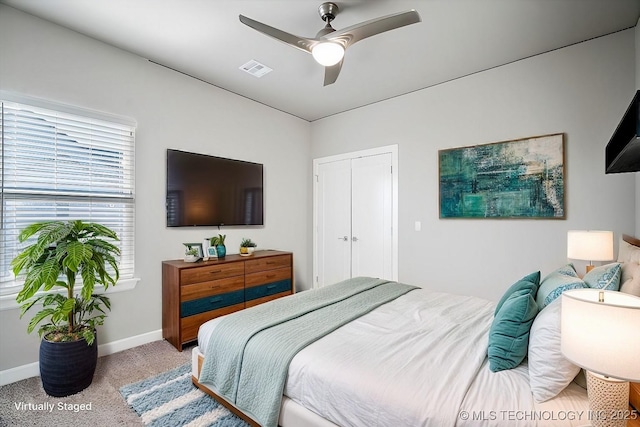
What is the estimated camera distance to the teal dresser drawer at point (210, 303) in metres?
2.93

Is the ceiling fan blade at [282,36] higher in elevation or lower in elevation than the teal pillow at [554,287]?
higher

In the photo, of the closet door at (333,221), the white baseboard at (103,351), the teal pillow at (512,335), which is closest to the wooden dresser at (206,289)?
the white baseboard at (103,351)

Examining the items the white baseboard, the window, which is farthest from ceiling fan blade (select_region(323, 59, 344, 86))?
the white baseboard

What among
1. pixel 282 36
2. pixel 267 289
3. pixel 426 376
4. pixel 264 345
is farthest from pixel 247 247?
pixel 426 376

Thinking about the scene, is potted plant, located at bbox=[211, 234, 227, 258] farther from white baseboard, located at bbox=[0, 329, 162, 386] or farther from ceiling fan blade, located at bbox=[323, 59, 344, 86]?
ceiling fan blade, located at bbox=[323, 59, 344, 86]

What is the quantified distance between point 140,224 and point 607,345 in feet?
11.2

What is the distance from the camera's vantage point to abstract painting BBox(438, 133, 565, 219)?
9.65 ft

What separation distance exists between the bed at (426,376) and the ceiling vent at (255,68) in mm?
2537

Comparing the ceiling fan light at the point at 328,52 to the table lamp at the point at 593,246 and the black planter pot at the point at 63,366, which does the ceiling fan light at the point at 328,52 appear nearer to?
the table lamp at the point at 593,246

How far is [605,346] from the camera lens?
0.93 metres

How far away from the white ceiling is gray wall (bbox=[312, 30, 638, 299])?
0.70 ft

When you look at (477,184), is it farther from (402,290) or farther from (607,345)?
(607,345)

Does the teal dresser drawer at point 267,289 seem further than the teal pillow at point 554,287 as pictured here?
Yes

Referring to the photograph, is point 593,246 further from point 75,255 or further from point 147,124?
point 147,124
